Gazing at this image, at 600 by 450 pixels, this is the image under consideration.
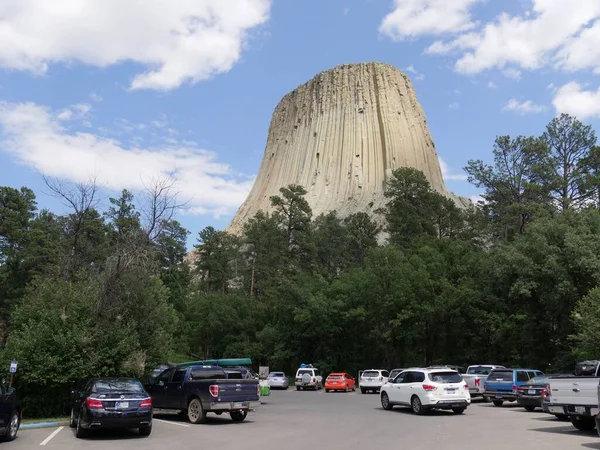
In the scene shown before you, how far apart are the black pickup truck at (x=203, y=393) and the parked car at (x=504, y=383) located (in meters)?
10.9

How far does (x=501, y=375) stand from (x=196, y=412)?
1301 cm

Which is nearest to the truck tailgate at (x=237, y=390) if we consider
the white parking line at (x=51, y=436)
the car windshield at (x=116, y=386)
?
the car windshield at (x=116, y=386)

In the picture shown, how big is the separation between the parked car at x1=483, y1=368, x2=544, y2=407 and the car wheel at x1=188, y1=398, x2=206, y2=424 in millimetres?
12461

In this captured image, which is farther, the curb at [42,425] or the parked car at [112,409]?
the curb at [42,425]

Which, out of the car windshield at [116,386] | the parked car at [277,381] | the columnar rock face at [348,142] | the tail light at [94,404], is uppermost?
the columnar rock face at [348,142]

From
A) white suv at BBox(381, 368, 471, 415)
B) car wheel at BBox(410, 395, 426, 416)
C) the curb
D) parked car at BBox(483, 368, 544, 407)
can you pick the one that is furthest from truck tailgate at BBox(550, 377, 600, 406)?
the curb

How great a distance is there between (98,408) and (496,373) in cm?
1636

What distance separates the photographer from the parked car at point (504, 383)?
2191 cm

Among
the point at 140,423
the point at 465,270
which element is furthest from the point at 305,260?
the point at 140,423

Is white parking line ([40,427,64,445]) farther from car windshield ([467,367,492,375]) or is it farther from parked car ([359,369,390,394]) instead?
parked car ([359,369,390,394])

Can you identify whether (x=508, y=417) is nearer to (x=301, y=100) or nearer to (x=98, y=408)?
(x=98, y=408)

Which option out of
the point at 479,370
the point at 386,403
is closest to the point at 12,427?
the point at 386,403

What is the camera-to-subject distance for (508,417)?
1767cm

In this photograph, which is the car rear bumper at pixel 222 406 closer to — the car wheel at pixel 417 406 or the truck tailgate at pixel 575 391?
the car wheel at pixel 417 406
